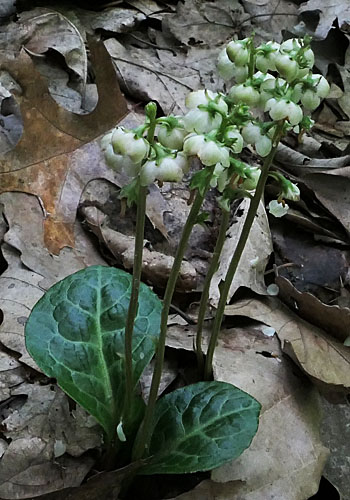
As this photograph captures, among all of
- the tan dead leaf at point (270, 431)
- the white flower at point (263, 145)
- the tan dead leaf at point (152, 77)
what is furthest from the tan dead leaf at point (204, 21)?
the white flower at point (263, 145)

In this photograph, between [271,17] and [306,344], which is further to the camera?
[271,17]

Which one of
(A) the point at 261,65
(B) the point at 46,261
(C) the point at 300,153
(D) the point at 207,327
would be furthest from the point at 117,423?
(C) the point at 300,153

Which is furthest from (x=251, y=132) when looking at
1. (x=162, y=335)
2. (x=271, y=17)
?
(x=271, y=17)

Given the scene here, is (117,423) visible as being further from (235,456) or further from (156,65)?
(156,65)

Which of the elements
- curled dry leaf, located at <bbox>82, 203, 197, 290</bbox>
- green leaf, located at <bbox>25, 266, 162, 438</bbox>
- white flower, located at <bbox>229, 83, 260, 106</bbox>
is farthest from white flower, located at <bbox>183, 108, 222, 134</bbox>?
curled dry leaf, located at <bbox>82, 203, 197, 290</bbox>

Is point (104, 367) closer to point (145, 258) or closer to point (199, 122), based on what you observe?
point (145, 258)

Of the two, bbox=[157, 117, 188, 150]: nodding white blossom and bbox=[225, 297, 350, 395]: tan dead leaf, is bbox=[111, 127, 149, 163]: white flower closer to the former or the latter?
bbox=[157, 117, 188, 150]: nodding white blossom
